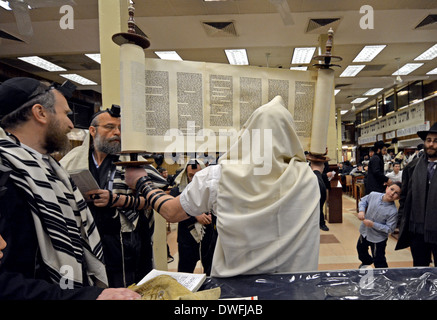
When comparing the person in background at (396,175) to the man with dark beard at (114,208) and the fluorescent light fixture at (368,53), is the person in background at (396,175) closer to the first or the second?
the fluorescent light fixture at (368,53)

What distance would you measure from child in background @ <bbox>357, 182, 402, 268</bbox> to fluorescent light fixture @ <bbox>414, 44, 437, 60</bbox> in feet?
17.8

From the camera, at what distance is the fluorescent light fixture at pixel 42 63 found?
6484 mm

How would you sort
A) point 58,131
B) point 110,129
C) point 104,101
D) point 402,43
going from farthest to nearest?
point 402,43 < point 104,101 < point 110,129 < point 58,131

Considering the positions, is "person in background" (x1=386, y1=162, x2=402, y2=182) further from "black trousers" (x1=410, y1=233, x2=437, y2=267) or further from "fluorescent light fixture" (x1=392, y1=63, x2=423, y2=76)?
"fluorescent light fixture" (x1=392, y1=63, x2=423, y2=76)

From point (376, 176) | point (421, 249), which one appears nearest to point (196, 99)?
point (421, 249)

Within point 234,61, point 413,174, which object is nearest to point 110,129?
point 413,174

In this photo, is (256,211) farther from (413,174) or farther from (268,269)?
Result: (413,174)

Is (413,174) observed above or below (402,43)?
below

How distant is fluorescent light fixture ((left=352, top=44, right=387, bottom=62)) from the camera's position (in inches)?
241

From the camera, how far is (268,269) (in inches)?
45.5

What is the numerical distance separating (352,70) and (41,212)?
875 centimetres

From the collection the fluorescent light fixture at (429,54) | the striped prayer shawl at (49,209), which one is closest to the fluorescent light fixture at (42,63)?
the striped prayer shawl at (49,209)

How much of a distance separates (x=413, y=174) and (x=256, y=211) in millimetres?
2272

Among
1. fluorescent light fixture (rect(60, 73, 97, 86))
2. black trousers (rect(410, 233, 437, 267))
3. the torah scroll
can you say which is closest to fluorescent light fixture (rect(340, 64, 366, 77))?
black trousers (rect(410, 233, 437, 267))
